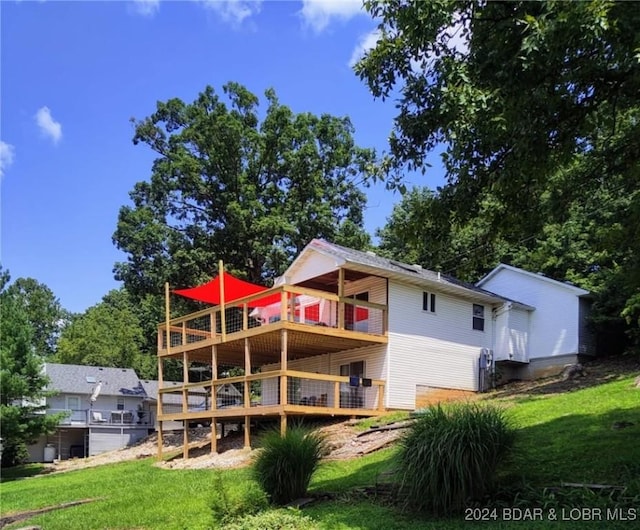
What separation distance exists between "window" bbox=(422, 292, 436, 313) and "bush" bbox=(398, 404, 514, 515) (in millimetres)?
14974

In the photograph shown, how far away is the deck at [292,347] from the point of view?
58.5 ft

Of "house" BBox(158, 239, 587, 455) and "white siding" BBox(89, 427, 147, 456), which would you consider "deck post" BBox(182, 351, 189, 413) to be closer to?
"house" BBox(158, 239, 587, 455)

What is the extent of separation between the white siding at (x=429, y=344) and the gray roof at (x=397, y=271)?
1.64ft

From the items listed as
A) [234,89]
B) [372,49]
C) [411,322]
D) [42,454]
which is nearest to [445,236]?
[372,49]

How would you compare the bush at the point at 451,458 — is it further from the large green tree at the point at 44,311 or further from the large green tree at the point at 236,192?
the large green tree at the point at 44,311

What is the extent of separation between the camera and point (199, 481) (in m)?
12.4

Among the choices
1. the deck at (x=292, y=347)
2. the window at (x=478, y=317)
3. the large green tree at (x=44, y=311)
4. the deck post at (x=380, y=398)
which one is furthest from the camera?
the large green tree at (x=44, y=311)

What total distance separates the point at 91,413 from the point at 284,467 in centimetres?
3076

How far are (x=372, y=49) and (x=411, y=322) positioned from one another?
14.9m

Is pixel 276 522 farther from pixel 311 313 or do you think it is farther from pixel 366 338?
pixel 311 313

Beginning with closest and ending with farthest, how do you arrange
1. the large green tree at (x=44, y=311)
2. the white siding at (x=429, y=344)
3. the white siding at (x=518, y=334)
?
the white siding at (x=429, y=344) < the white siding at (x=518, y=334) < the large green tree at (x=44, y=311)

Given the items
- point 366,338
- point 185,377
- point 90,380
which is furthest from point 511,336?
point 90,380

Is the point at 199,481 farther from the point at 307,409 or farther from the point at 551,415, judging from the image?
the point at 551,415

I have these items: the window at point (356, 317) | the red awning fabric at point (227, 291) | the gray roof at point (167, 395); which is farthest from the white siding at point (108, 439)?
the window at point (356, 317)
